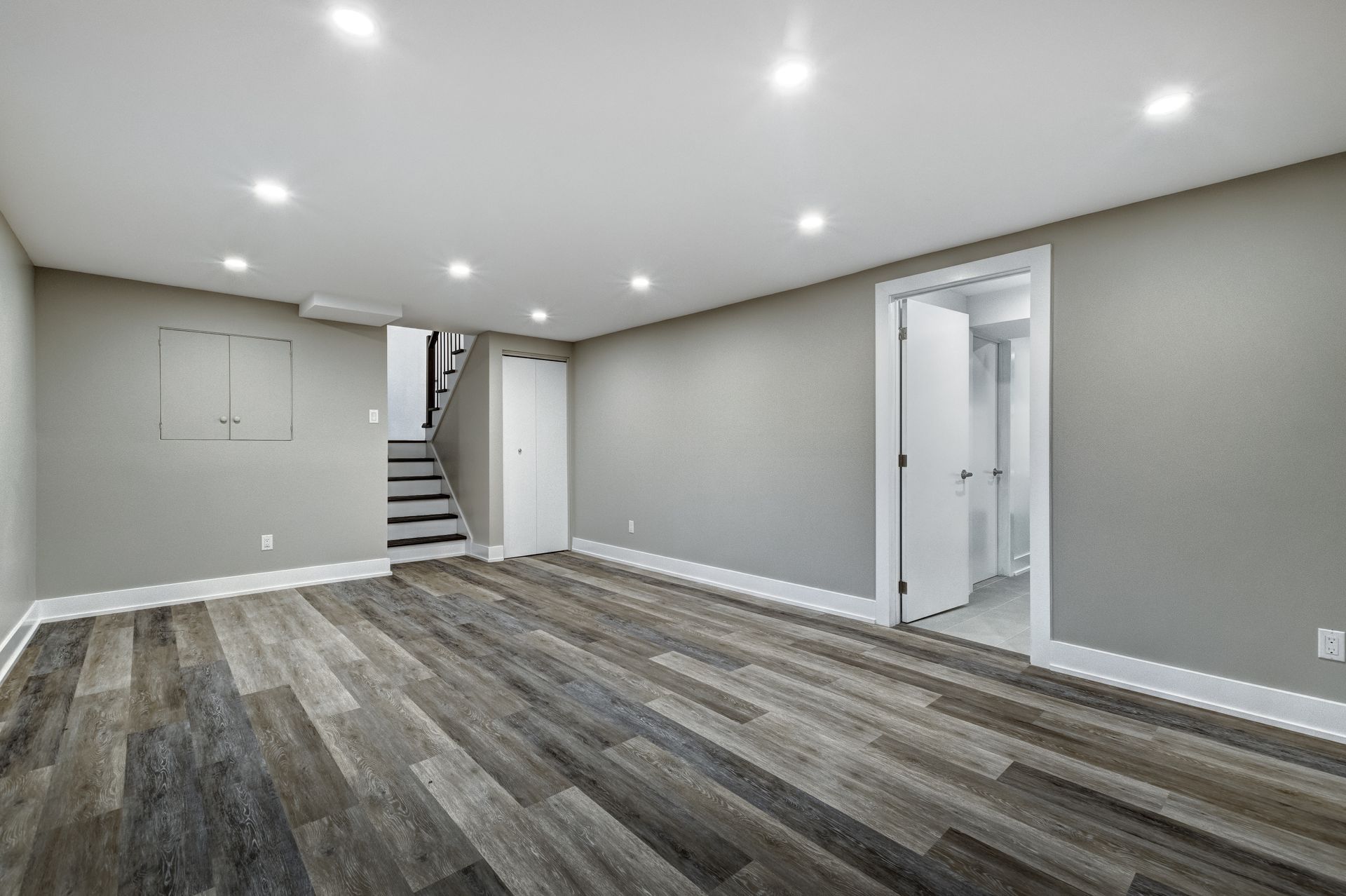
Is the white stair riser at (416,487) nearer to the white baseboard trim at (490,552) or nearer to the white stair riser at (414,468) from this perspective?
the white stair riser at (414,468)

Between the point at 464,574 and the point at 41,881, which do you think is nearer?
the point at 41,881

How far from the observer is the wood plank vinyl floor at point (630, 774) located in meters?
1.67

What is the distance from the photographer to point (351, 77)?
74.8 inches

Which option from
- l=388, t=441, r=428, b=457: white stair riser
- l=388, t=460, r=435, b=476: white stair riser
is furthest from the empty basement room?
l=388, t=441, r=428, b=457: white stair riser

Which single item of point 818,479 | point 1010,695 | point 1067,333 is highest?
point 1067,333

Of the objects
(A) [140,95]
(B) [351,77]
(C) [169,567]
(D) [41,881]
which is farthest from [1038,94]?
(C) [169,567]

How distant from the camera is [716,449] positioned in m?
5.09

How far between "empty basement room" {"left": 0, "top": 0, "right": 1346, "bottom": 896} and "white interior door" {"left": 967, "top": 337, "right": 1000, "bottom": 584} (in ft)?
0.53

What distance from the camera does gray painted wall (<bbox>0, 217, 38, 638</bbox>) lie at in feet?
10.2

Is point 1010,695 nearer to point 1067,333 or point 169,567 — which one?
point 1067,333

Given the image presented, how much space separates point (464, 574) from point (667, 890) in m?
4.28

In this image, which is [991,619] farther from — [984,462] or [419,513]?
[419,513]

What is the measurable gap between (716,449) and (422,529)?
347 cm

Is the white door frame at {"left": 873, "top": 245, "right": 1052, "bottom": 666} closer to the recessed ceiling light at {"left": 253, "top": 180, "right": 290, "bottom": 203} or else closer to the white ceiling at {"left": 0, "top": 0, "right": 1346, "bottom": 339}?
the white ceiling at {"left": 0, "top": 0, "right": 1346, "bottom": 339}
